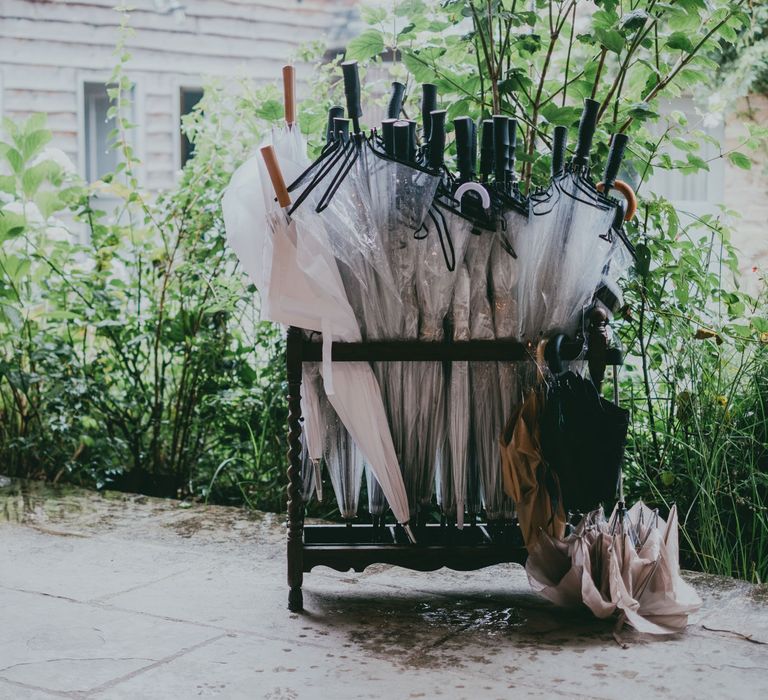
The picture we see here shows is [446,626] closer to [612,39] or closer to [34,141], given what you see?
[612,39]

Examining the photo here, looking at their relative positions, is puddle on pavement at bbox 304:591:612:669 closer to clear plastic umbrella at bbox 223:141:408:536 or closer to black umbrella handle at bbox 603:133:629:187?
clear plastic umbrella at bbox 223:141:408:536

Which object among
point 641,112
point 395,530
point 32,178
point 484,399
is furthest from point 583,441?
point 32,178

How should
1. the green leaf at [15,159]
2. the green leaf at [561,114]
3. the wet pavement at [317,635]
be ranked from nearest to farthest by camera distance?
the wet pavement at [317,635]
the green leaf at [561,114]
the green leaf at [15,159]

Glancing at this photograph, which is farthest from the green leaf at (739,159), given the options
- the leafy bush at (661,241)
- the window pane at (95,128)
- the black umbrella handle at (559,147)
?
the window pane at (95,128)

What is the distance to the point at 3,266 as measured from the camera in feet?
11.9

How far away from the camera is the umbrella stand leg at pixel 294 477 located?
2.12 m

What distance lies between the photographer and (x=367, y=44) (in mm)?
2621

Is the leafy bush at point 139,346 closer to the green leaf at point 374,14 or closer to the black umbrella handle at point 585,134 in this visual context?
the green leaf at point 374,14

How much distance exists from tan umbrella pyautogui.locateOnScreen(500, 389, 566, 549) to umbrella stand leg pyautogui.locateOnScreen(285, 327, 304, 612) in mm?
466

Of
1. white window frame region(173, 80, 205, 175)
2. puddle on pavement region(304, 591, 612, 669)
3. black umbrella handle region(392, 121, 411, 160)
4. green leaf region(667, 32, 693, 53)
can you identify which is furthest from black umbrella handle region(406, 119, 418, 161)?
white window frame region(173, 80, 205, 175)

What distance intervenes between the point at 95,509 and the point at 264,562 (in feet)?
2.94

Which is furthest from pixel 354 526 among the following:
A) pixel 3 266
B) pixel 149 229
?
pixel 3 266

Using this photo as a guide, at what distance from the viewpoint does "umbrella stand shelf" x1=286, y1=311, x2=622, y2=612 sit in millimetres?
2113

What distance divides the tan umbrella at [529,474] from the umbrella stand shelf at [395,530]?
0.41ft
